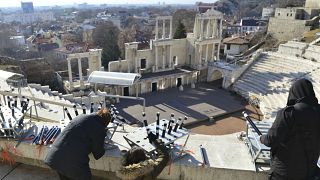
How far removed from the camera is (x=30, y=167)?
14.3 feet

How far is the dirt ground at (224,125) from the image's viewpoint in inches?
600

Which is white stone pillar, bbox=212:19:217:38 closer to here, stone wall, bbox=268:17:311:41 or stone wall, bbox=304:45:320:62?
stone wall, bbox=304:45:320:62

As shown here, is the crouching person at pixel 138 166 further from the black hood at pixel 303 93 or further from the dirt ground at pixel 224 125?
the dirt ground at pixel 224 125

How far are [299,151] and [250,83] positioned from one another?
19169mm

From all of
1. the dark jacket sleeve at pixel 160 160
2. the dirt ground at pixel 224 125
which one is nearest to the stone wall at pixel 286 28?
the dirt ground at pixel 224 125

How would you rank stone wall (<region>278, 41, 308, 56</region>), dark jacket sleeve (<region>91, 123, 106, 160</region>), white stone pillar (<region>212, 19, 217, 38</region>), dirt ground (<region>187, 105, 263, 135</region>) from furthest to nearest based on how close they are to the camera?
white stone pillar (<region>212, 19, 217, 38</region>)
stone wall (<region>278, 41, 308, 56</region>)
dirt ground (<region>187, 105, 263, 135</region>)
dark jacket sleeve (<region>91, 123, 106, 160</region>)

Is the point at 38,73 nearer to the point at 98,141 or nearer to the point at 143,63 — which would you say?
the point at 143,63

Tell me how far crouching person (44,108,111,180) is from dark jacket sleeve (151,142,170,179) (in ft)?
2.40

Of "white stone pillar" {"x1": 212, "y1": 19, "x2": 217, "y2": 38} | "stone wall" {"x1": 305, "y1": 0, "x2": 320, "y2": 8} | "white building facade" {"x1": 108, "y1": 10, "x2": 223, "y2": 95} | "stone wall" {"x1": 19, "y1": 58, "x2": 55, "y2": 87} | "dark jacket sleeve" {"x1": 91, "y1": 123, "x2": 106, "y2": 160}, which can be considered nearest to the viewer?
"dark jacket sleeve" {"x1": 91, "y1": 123, "x2": 106, "y2": 160}

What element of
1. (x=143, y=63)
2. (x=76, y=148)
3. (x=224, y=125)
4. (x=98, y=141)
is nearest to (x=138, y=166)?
(x=98, y=141)

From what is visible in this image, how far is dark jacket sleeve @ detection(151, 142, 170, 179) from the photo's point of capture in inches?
126

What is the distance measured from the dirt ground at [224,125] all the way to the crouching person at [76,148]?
12029 mm

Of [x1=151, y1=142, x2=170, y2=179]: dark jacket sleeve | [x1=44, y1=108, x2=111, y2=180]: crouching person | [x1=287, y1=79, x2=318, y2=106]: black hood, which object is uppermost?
[x1=287, y1=79, x2=318, y2=106]: black hood

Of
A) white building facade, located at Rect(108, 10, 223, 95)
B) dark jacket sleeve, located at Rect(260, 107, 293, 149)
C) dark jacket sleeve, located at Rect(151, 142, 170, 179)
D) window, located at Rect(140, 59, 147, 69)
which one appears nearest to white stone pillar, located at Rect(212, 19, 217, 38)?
white building facade, located at Rect(108, 10, 223, 95)
